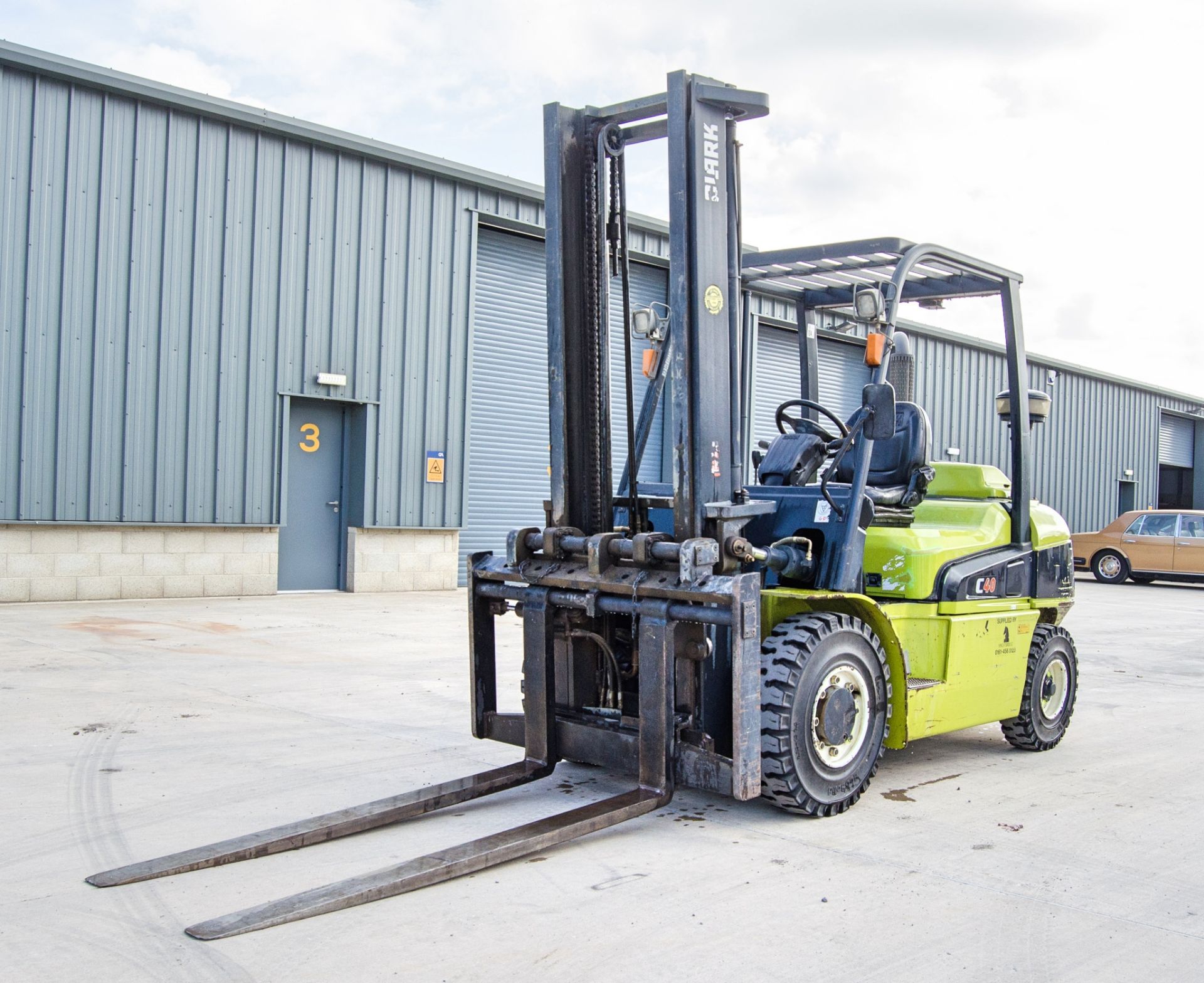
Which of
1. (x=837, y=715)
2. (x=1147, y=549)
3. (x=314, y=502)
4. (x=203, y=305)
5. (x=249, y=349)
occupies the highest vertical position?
(x=203, y=305)

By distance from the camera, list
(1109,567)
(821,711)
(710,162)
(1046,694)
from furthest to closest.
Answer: (1109,567) → (1046,694) → (710,162) → (821,711)

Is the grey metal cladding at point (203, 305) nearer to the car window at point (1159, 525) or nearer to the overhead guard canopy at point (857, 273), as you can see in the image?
the overhead guard canopy at point (857, 273)

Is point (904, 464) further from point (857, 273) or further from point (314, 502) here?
point (314, 502)

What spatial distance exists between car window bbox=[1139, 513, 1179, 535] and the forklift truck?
19517mm

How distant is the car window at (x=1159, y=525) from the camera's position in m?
23.9

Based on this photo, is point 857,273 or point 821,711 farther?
point 857,273

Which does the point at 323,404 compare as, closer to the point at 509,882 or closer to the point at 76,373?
the point at 76,373

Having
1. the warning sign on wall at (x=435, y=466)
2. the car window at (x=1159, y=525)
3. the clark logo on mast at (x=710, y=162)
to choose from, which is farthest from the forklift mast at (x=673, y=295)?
the car window at (x=1159, y=525)

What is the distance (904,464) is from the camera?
646 centimetres

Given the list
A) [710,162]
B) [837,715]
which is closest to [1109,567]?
[837,715]

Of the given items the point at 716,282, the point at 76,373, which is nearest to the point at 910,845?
the point at 716,282

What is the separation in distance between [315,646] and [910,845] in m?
7.20

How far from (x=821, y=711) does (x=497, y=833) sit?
61.2 inches

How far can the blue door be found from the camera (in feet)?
53.0
